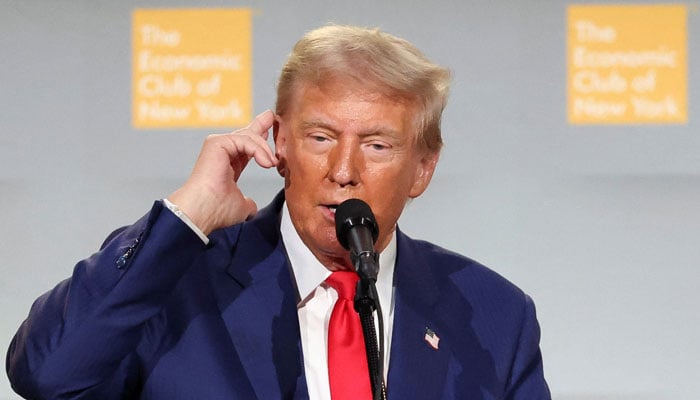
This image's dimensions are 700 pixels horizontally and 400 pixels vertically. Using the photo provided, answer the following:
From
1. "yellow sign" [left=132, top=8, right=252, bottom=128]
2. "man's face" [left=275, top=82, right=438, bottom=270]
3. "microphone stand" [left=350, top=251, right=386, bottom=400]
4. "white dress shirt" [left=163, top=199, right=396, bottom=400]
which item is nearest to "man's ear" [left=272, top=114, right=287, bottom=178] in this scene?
"man's face" [left=275, top=82, right=438, bottom=270]

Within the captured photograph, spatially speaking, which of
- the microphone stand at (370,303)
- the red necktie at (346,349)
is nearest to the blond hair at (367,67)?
the red necktie at (346,349)

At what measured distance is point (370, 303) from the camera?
6.01ft

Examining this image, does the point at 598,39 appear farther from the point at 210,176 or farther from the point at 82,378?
the point at 82,378

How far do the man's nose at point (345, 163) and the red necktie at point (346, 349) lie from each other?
9.1 inches

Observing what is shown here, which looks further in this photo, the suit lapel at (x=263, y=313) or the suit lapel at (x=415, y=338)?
the suit lapel at (x=415, y=338)

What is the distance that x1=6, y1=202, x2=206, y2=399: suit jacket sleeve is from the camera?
209 centimetres

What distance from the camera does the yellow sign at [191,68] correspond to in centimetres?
390

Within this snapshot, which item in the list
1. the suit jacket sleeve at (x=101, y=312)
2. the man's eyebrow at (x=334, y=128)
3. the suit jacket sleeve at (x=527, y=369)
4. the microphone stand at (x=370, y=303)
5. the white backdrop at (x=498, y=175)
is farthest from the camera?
the white backdrop at (x=498, y=175)

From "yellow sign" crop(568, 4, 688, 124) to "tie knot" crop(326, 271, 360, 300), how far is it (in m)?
1.70

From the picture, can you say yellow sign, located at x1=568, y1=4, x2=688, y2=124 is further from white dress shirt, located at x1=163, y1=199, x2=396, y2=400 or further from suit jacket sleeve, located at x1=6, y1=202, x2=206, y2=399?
suit jacket sleeve, located at x1=6, y1=202, x2=206, y2=399

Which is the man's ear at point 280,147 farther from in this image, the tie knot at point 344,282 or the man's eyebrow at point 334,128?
the tie knot at point 344,282

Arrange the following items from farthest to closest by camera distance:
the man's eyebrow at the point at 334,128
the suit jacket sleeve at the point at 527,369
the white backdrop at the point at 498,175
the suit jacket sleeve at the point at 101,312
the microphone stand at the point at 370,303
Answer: the white backdrop at the point at 498,175
the suit jacket sleeve at the point at 527,369
the man's eyebrow at the point at 334,128
the suit jacket sleeve at the point at 101,312
the microphone stand at the point at 370,303

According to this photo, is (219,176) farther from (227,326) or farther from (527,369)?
(527,369)

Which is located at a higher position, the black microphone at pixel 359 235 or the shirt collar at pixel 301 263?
the black microphone at pixel 359 235
